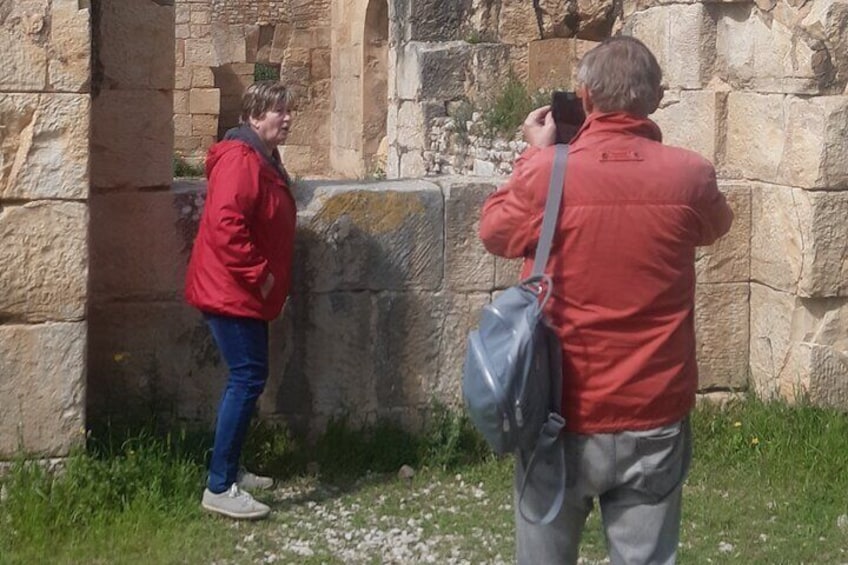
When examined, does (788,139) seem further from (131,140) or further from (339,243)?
(131,140)

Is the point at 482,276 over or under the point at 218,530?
over

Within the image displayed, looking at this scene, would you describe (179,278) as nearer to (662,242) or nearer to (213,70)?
(662,242)

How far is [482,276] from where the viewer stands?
582 centimetres

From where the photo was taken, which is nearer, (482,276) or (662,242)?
(662,242)

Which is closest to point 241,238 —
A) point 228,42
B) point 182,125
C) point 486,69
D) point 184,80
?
point 486,69

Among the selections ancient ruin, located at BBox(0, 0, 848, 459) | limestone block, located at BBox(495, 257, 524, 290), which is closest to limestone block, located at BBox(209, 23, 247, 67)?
ancient ruin, located at BBox(0, 0, 848, 459)

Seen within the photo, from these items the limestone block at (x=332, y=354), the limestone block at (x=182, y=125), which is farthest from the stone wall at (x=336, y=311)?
the limestone block at (x=182, y=125)

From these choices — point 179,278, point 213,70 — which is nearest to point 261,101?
point 179,278

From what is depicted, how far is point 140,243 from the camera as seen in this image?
549 centimetres

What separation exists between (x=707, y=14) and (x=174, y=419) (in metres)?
2.99

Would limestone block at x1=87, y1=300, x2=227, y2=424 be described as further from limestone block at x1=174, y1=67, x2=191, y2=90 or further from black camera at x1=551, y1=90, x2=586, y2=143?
limestone block at x1=174, y1=67, x2=191, y2=90

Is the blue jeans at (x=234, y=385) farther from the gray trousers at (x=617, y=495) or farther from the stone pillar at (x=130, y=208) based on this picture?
the gray trousers at (x=617, y=495)

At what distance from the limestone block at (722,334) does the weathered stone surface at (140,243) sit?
226cm

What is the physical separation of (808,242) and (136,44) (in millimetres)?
2865
